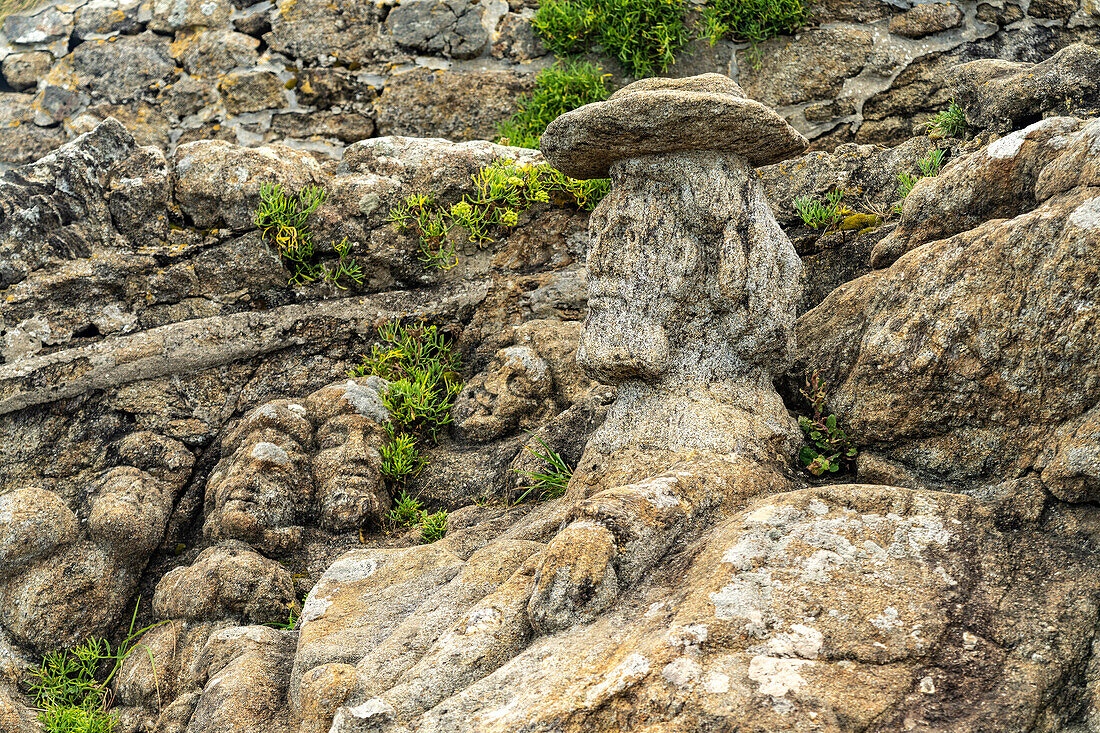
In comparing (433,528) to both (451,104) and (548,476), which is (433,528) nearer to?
(548,476)

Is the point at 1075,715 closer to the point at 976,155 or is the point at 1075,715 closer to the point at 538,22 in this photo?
the point at 976,155

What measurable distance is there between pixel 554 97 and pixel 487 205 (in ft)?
4.25

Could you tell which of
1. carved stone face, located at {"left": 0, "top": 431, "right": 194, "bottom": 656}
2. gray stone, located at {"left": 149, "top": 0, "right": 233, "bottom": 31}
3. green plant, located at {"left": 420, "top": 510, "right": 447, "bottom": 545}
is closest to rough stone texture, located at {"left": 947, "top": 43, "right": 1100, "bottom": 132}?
green plant, located at {"left": 420, "top": 510, "right": 447, "bottom": 545}

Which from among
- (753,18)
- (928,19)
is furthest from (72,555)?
(928,19)

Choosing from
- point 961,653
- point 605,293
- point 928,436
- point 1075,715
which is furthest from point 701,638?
point 605,293

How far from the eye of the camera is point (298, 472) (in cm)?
501

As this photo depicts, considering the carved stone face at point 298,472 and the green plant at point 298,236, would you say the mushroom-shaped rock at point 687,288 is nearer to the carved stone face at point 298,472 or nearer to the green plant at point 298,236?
the carved stone face at point 298,472

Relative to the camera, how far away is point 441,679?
2975 millimetres

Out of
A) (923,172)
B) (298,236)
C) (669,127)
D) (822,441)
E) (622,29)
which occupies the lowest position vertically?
(822,441)

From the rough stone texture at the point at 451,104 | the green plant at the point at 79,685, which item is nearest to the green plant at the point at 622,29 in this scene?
the rough stone texture at the point at 451,104

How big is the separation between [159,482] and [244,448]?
2.08 ft

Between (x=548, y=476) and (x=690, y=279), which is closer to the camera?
(x=690, y=279)

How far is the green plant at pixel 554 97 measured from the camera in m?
6.74

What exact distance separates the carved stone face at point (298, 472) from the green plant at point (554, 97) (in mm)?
2660
